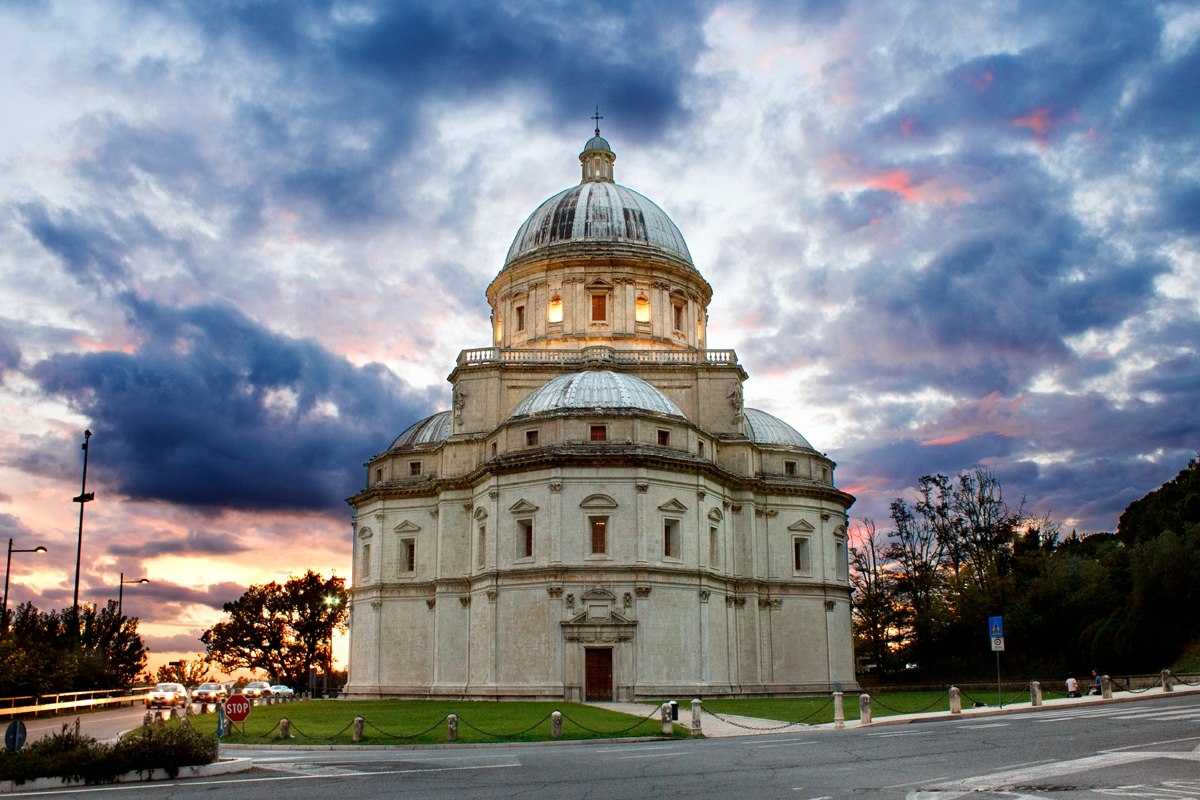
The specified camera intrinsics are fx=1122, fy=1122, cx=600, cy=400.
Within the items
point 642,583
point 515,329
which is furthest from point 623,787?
point 515,329

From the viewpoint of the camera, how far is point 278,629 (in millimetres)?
100938

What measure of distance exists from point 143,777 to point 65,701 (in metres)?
33.7

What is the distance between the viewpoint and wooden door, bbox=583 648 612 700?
4984cm

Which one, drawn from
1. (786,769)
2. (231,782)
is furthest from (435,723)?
(786,769)

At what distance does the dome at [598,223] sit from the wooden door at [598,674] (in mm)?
25019

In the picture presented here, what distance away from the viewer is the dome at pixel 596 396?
2109 inches

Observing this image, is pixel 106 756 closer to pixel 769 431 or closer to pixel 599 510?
pixel 599 510

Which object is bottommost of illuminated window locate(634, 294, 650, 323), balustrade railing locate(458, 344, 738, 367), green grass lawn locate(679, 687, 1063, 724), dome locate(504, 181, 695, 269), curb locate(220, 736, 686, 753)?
green grass lawn locate(679, 687, 1063, 724)

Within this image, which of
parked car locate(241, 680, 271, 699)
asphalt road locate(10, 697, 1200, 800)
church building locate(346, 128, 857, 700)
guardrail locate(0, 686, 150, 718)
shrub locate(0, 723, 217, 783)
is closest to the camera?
asphalt road locate(10, 697, 1200, 800)

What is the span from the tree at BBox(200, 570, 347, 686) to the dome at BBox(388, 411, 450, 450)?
38108mm

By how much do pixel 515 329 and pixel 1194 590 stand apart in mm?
39028

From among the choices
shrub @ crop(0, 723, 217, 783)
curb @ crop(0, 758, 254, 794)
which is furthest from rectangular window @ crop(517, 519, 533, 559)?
shrub @ crop(0, 723, 217, 783)

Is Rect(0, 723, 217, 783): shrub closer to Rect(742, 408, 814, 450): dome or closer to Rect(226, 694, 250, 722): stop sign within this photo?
Rect(226, 694, 250, 722): stop sign

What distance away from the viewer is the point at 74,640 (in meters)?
56.6
